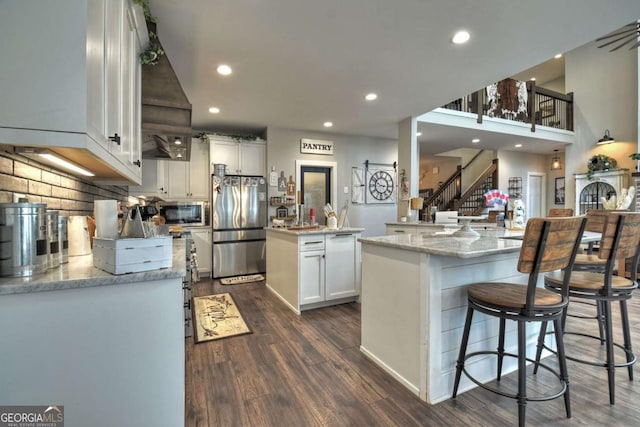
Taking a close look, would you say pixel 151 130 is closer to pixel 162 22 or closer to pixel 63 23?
pixel 162 22

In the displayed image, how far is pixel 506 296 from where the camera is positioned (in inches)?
61.3

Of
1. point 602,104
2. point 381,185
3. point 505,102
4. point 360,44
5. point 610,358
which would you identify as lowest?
point 610,358

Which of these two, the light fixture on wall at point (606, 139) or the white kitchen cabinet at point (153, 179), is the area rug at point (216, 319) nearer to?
the white kitchen cabinet at point (153, 179)

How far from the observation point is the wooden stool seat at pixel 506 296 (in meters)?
1.46

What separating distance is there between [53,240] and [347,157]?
5199 millimetres

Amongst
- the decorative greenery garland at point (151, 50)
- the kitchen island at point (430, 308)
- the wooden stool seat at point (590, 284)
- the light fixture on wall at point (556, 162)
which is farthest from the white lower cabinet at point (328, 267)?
the light fixture on wall at point (556, 162)

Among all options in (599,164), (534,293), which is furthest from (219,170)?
(599,164)

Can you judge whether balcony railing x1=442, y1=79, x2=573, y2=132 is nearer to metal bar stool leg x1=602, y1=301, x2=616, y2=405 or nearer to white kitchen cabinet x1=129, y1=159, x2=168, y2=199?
metal bar stool leg x1=602, y1=301, x2=616, y2=405

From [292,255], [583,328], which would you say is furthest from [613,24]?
[292,255]

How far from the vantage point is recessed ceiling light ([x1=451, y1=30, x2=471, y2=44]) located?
2486 millimetres

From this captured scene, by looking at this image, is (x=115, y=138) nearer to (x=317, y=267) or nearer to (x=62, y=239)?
(x=62, y=239)

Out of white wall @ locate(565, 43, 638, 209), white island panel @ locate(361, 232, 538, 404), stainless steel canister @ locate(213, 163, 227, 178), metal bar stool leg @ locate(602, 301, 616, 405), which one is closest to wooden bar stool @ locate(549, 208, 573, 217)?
white island panel @ locate(361, 232, 538, 404)

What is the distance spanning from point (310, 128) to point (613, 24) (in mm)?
4047

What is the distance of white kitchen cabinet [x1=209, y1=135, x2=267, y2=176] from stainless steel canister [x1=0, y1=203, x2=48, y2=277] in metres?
4.05
